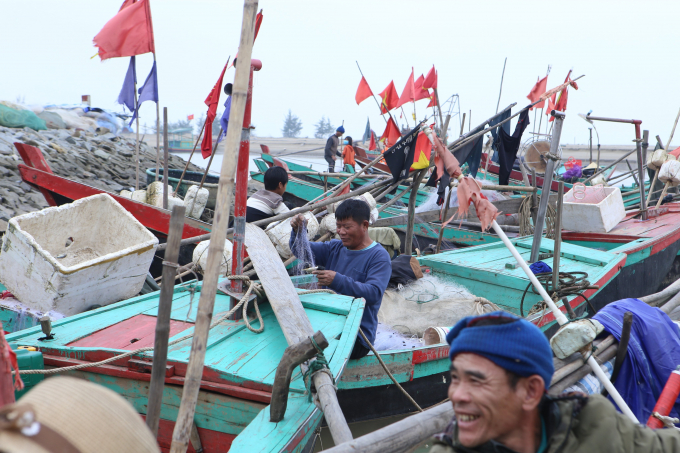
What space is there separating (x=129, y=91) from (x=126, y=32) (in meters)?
1.54

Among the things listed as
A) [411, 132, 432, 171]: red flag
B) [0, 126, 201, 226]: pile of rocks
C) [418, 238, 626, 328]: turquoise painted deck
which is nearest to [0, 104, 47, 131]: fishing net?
[0, 126, 201, 226]: pile of rocks

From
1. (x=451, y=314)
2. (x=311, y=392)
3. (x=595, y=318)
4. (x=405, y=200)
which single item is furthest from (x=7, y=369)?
(x=405, y=200)

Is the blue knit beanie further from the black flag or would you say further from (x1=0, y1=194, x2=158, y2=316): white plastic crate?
the black flag

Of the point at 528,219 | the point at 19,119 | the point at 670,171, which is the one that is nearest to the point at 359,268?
the point at 528,219

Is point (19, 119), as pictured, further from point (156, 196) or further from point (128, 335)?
point (128, 335)

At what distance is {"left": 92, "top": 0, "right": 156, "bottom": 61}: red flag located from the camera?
459 centimetres

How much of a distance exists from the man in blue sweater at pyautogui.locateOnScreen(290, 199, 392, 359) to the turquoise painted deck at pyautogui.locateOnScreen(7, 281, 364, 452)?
127 mm

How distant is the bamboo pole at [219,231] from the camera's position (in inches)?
64.4

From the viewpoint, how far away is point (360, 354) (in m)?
3.47

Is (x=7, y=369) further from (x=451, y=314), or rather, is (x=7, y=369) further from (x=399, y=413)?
(x=451, y=314)

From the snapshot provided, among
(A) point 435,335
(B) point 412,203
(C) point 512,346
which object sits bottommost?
(A) point 435,335

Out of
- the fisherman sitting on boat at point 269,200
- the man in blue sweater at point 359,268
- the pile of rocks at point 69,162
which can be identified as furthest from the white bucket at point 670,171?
the pile of rocks at point 69,162

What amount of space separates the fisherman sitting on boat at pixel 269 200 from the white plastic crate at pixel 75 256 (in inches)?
56.7

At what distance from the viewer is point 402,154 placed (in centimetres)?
502
